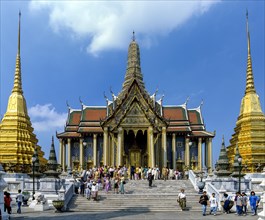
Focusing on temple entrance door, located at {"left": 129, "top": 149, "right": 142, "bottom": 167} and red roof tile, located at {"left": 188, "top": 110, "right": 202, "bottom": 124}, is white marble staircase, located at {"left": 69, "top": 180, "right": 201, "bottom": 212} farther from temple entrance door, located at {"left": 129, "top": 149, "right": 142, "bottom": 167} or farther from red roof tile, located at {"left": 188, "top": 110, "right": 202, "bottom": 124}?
red roof tile, located at {"left": 188, "top": 110, "right": 202, "bottom": 124}

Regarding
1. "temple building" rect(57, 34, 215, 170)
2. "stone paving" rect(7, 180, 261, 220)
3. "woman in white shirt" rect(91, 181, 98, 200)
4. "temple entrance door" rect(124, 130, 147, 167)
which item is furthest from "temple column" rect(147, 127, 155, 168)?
"woman in white shirt" rect(91, 181, 98, 200)

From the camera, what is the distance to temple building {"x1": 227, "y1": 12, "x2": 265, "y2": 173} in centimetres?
4054

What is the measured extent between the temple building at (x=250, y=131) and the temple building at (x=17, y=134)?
18.1 metres

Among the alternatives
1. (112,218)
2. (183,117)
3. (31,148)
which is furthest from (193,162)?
(112,218)

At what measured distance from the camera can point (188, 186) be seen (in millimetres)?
31703

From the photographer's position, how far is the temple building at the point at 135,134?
4494cm

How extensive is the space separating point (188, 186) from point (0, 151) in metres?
17.0

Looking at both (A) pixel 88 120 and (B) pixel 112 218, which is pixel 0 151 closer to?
(A) pixel 88 120

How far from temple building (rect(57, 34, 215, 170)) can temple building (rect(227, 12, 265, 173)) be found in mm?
5692

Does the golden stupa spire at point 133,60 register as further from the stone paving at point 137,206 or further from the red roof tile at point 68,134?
the stone paving at point 137,206

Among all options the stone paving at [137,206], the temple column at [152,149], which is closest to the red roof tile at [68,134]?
the temple column at [152,149]

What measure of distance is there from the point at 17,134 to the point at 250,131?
21317 millimetres

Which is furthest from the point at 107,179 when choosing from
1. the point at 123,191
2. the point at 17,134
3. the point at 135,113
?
the point at 135,113

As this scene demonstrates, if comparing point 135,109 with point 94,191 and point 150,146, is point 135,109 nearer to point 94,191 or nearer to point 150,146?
point 150,146
